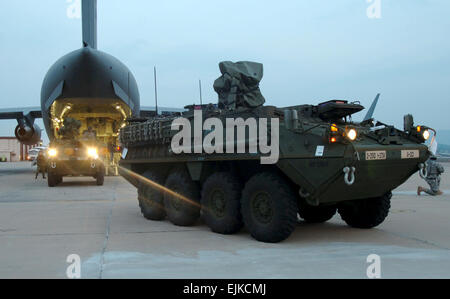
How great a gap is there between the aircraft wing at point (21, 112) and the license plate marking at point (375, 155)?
2565cm

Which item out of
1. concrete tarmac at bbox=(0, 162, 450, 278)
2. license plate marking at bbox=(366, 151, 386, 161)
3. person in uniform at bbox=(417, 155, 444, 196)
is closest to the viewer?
concrete tarmac at bbox=(0, 162, 450, 278)

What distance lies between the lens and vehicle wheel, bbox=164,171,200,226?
24.5 ft

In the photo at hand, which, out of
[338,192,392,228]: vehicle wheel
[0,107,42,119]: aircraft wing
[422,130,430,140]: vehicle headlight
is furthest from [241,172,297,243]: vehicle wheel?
[0,107,42,119]: aircraft wing

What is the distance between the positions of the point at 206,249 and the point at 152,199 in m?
2.89

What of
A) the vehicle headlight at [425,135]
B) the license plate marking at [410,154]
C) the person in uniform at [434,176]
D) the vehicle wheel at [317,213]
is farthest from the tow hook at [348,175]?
the person in uniform at [434,176]

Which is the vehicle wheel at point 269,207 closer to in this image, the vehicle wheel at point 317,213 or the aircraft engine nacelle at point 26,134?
the vehicle wheel at point 317,213

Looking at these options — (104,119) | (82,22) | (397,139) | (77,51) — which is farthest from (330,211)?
(82,22)

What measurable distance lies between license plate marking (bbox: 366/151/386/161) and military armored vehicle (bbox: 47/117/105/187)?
41.5 feet

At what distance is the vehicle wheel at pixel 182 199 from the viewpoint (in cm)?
746

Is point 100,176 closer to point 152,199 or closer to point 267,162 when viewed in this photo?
point 152,199

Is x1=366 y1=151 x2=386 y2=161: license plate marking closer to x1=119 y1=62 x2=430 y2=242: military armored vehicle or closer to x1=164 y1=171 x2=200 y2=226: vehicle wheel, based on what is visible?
x1=119 y1=62 x2=430 y2=242: military armored vehicle

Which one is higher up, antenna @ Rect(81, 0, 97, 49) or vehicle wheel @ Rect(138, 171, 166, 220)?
antenna @ Rect(81, 0, 97, 49)

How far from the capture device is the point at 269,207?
232 inches
